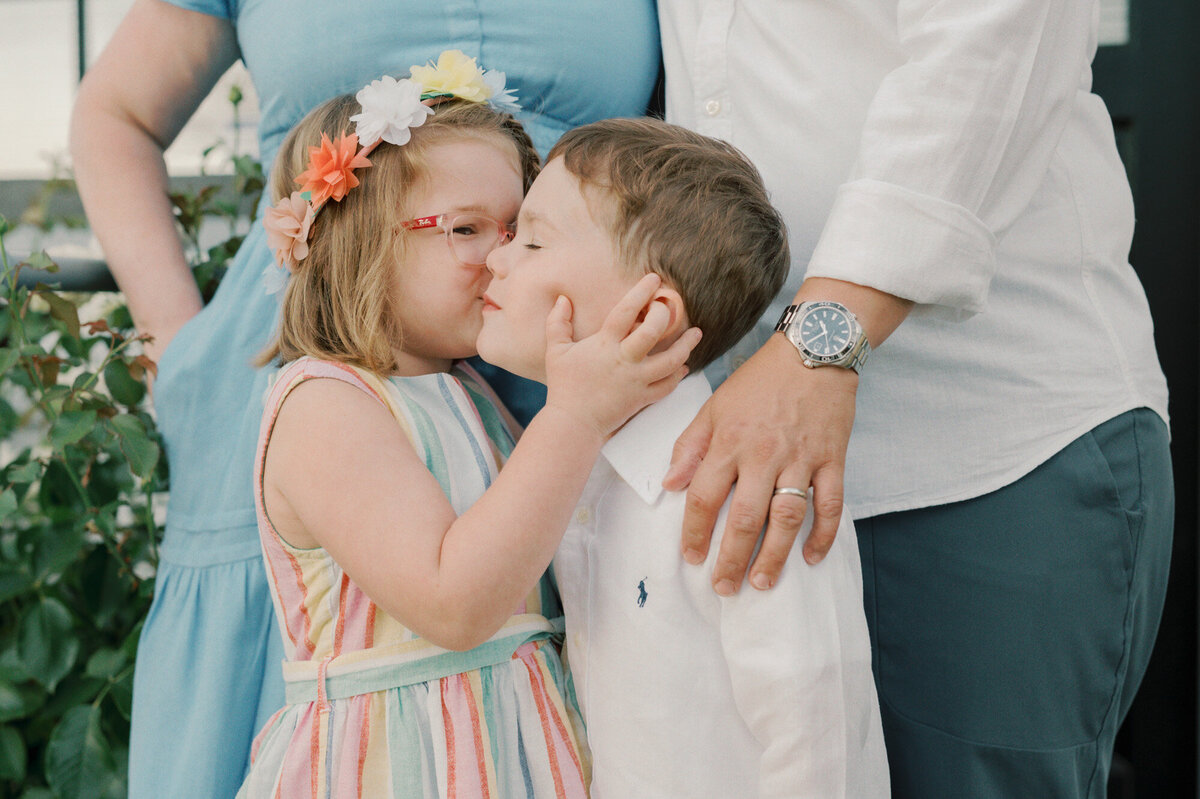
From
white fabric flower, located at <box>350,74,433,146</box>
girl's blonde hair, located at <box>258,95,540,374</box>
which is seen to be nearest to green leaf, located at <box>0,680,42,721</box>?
girl's blonde hair, located at <box>258,95,540,374</box>

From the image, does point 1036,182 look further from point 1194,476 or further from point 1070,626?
point 1194,476

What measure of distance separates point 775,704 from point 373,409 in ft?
1.86

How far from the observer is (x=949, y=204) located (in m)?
0.96

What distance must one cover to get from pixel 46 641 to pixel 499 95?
1.17 meters

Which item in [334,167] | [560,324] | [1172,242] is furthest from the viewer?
[1172,242]

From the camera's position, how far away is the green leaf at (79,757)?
1.42 meters

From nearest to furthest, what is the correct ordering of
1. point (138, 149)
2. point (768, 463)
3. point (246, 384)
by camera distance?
point (768, 463), point (246, 384), point (138, 149)

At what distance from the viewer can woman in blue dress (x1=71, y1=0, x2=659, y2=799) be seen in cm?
121

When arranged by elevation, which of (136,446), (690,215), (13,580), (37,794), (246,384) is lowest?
(37,794)

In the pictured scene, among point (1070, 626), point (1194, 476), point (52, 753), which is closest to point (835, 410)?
point (1070, 626)

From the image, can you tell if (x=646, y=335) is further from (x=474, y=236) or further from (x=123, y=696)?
(x=123, y=696)

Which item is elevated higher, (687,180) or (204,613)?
(687,180)

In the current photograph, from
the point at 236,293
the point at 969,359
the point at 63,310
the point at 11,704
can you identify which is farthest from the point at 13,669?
the point at 969,359

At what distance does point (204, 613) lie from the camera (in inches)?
48.8
